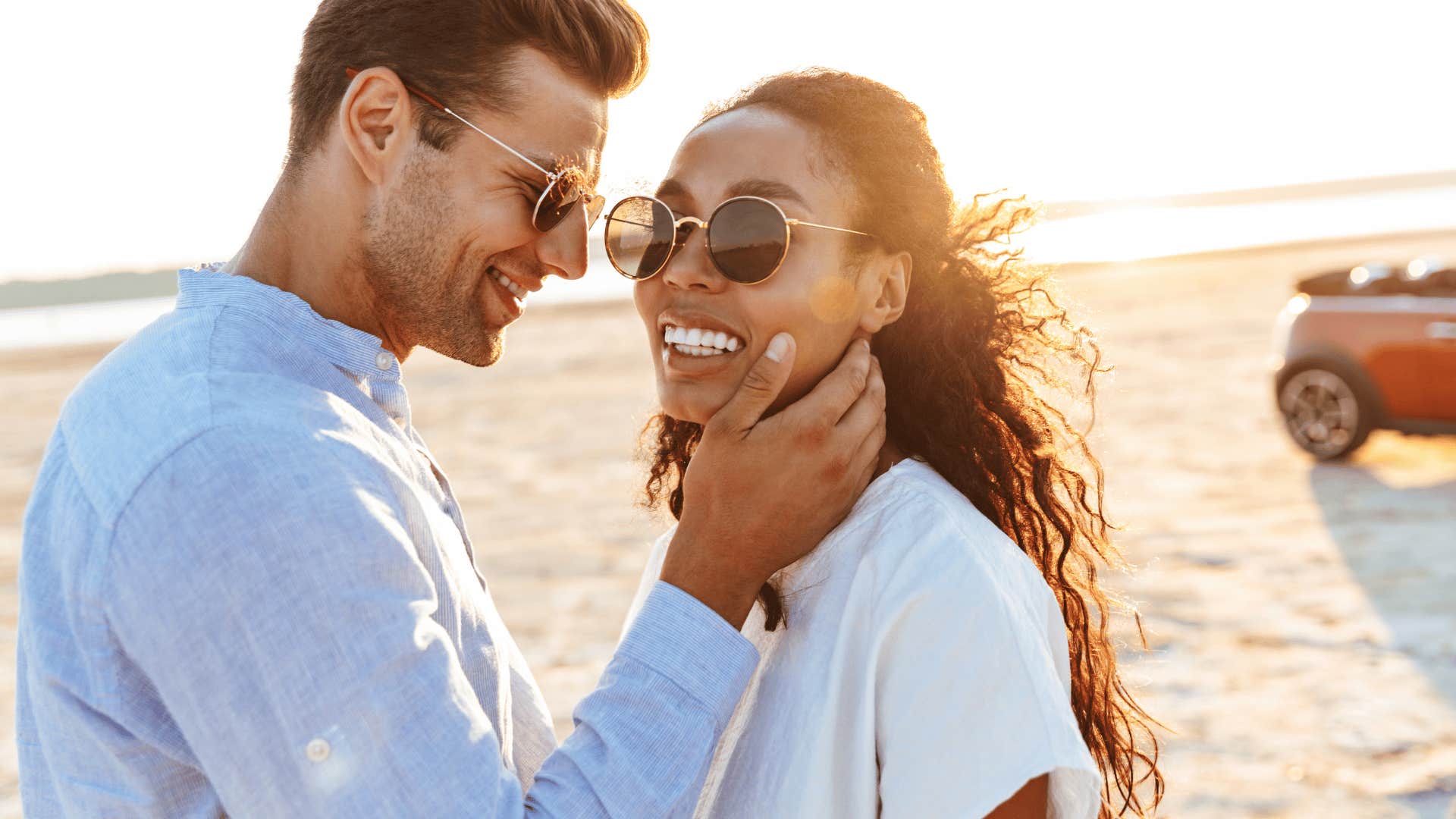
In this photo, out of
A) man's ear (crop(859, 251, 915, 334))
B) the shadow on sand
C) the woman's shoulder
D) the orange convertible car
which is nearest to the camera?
the woman's shoulder

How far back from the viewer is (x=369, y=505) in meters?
1.79

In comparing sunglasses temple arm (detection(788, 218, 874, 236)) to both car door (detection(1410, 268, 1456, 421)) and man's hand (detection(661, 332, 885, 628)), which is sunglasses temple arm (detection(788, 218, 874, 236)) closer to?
man's hand (detection(661, 332, 885, 628))

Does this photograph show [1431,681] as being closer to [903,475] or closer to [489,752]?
[903,475]

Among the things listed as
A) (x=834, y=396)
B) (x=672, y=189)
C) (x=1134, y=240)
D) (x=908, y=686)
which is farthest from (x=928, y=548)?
(x=1134, y=240)

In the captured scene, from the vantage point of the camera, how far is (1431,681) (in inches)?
235

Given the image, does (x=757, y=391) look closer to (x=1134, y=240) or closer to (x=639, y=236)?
(x=639, y=236)

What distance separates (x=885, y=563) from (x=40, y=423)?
57.5ft

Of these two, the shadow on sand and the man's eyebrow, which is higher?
the man's eyebrow

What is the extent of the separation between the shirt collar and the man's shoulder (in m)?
0.06

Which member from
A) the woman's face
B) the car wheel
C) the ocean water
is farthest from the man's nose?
the ocean water

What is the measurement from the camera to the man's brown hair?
2.37m

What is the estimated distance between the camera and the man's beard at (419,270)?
238 cm

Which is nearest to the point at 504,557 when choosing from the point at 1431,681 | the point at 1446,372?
the point at 1431,681

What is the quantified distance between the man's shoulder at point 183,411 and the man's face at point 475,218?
43 centimetres
